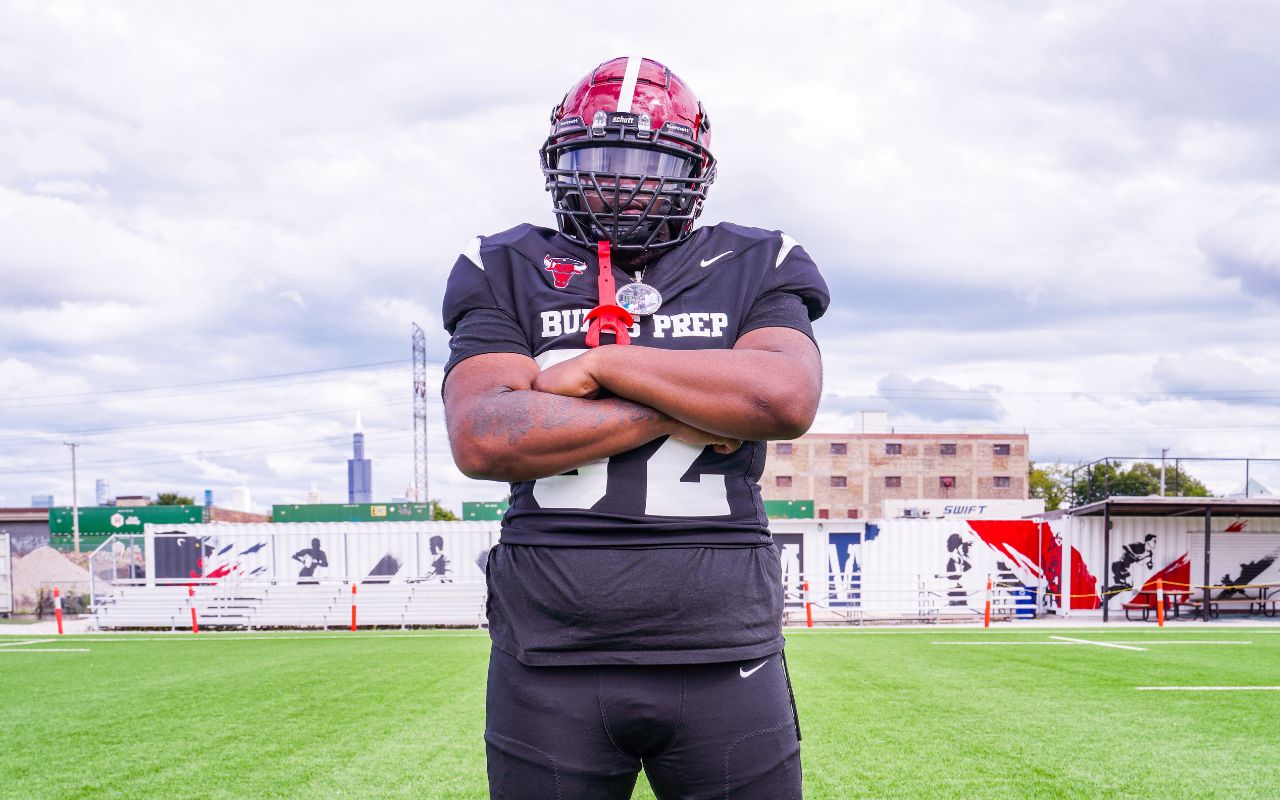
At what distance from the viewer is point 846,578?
90.2 ft

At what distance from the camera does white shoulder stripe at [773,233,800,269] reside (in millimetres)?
2154

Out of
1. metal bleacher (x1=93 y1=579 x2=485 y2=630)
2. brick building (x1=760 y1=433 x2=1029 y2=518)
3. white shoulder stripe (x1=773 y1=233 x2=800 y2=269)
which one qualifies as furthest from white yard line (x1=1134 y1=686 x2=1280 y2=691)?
brick building (x1=760 y1=433 x2=1029 y2=518)

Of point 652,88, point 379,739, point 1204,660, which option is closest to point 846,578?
point 1204,660

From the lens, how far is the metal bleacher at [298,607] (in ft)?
75.8

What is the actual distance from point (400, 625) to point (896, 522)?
45.9ft

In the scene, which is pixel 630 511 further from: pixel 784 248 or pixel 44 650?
Result: pixel 44 650

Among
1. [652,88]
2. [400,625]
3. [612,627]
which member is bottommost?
[400,625]

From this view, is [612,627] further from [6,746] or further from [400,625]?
[400,625]

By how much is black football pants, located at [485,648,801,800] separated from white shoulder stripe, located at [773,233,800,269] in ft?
2.86

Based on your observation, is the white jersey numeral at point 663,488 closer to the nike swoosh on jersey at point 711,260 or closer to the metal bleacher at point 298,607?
the nike swoosh on jersey at point 711,260

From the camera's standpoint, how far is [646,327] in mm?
2062

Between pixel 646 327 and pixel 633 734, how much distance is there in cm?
83

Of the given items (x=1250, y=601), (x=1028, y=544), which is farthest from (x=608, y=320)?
(x=1250, y=601)

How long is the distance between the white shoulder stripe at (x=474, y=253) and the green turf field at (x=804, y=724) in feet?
15.9
